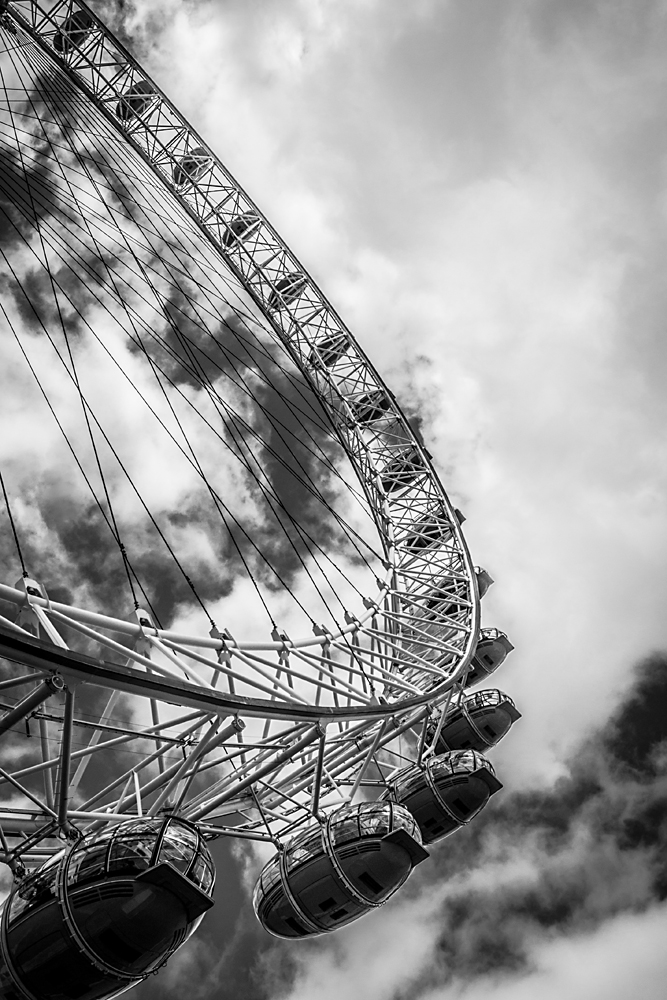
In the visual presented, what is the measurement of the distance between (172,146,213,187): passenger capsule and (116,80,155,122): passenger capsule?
90.0 inches

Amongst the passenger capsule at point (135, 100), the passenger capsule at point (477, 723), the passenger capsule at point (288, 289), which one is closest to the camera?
the passenger capsule at point (477, 723)

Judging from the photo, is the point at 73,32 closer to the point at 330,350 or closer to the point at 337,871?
the point at 330,350

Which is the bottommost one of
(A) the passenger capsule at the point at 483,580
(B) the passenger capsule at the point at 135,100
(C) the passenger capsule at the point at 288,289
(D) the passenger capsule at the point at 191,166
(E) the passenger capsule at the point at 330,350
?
(A) the passenger capsule at the point at 483,580

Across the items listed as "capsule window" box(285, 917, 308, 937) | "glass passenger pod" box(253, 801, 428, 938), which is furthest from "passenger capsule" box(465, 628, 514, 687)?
"capsule window" box(285, 917, 308, 937)

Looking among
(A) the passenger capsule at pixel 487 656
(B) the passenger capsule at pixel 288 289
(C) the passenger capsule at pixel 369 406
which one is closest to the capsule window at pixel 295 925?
(A) the passenger capsule at pixel 487 656

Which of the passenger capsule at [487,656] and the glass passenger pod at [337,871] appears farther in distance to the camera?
the passenger capsule at [487,656]

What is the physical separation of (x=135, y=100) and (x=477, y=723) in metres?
25.6

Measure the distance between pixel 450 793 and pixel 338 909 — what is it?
6.09 metres

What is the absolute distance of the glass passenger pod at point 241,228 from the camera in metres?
35.8

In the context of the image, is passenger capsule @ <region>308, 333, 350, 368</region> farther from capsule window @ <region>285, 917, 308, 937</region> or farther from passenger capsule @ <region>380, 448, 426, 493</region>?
capsule window @ <region>285, 917, 308, 937</region>

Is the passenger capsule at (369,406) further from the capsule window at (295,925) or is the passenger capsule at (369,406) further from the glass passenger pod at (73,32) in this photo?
the capsule window at (295,925)

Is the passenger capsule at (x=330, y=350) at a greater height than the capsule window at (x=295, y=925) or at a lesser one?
greater

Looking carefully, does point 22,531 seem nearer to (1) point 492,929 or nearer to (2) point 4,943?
(2) point 4,943

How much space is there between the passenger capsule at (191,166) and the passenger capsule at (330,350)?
7896 millimetres
